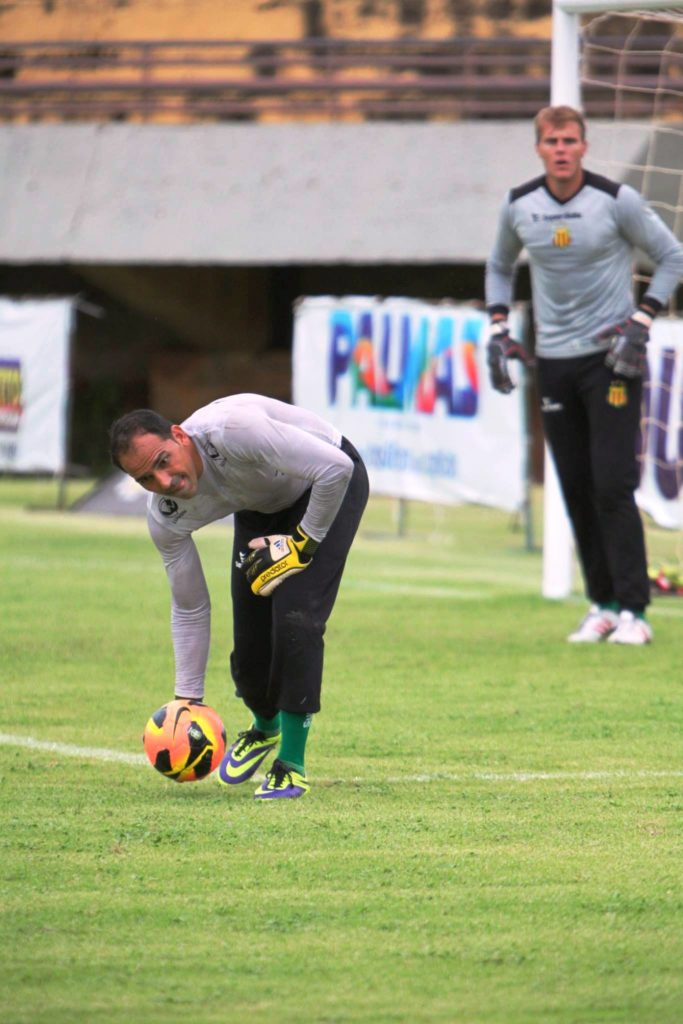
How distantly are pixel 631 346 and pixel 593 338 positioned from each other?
1.10 ft

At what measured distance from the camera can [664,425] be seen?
12844 millimetres

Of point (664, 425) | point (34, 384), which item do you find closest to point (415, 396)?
point (664, 425)

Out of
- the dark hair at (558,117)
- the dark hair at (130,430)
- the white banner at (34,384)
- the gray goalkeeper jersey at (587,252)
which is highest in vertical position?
the dark hair at (558,117)

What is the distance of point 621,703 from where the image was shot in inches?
301

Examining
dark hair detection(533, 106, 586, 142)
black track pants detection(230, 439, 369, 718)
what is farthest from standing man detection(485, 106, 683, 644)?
black track pants detection(230, 439, 369, 718)

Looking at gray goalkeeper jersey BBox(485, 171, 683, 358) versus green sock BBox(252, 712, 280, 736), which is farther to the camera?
gray goalkeeper jersey BBox(485, 171, 683, 358)

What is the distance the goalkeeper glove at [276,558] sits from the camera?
5.80 metres

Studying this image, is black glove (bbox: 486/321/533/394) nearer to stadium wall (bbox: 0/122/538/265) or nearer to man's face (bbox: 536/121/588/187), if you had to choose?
man's face (bbox: 536/121/588/187)

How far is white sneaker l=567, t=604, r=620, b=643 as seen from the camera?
30.8 ft

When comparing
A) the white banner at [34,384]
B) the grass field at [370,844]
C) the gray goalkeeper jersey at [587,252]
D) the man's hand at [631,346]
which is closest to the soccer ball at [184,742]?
the grass field at [370,844]

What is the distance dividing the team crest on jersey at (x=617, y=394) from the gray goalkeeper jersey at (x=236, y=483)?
3284mm

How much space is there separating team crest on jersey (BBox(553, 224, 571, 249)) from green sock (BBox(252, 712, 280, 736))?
371 cm

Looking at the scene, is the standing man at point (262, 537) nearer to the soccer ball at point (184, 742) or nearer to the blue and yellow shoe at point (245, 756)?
the blue and yellow shoe at point (245, 756)

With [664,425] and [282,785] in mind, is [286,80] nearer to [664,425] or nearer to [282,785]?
[664,425]
